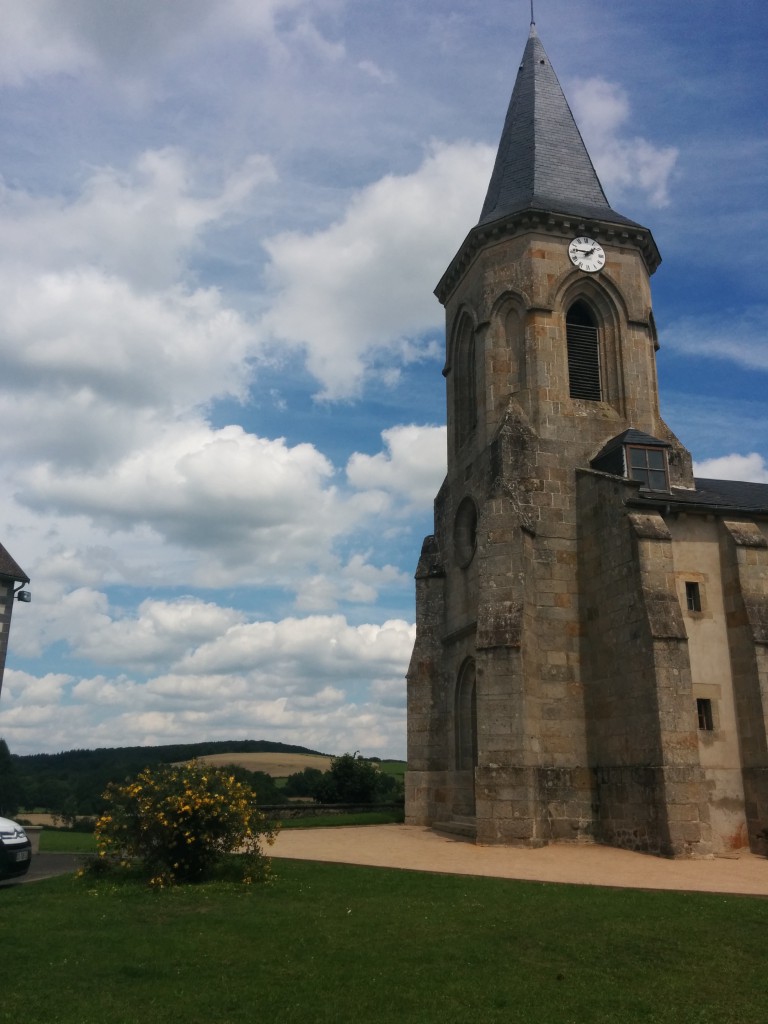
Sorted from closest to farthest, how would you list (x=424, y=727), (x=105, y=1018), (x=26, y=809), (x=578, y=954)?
(x=105, y=1018) → (x=578, y=954) → (x=424, y=727) → (x=26, y=809)

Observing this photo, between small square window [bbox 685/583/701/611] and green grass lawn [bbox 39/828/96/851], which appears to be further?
small square window [bbox 685/583/701/611]

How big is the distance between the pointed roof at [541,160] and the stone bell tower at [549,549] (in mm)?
100

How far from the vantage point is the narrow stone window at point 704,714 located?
18984 mm

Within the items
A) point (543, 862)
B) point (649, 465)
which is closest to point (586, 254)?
point (649, 465)

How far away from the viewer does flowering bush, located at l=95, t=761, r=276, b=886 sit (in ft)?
39.8

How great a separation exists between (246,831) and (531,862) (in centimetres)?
599

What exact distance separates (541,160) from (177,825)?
2331cm

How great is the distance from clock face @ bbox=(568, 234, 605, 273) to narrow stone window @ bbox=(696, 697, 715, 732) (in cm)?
1257

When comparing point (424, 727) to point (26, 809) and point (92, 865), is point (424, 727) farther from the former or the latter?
point (26, 809)

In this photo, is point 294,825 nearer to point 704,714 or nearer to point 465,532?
point 465,532

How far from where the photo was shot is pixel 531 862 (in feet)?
Result: 51.1

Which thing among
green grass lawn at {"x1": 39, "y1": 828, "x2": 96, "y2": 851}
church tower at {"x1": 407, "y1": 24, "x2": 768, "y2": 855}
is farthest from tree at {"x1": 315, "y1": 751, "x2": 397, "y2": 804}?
green grass lawn at {"x1": 39, "y1": 828, "x2": 96, "y2": 851}

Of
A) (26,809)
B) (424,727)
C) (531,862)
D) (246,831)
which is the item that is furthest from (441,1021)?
(26,809)

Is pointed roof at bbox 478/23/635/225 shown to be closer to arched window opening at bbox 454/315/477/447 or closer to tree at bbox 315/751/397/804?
arched window opening at bbox 454/315/477/447
